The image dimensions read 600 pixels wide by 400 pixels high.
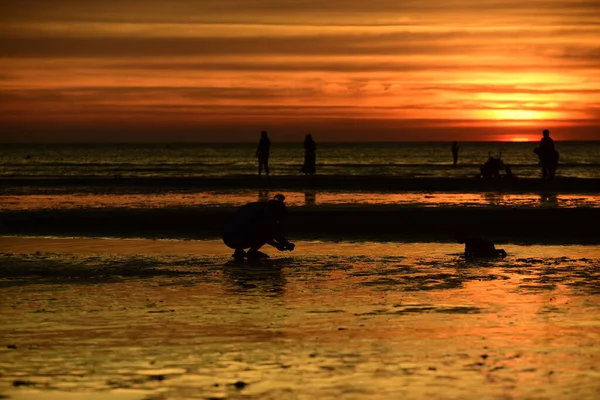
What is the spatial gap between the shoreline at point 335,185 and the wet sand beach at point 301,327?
23.5m

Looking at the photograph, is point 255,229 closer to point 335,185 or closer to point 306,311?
point 306,311

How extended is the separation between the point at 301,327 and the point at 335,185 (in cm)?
3283

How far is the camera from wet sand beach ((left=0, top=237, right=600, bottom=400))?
8.37m

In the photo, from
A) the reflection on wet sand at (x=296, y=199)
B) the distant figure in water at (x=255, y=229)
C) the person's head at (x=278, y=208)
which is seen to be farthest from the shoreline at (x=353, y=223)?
the person's head at (x=278, y=208)

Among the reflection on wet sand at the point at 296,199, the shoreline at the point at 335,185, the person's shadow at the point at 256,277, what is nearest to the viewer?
the person's shadow at the point at 256,277

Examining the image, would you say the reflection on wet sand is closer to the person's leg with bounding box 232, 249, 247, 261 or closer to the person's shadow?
the person's leg with bounding box 232, 249, 247, 261

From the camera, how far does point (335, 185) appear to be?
43625mm

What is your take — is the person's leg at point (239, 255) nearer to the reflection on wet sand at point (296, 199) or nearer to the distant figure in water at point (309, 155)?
the reflection on wet sand at point (296, 199)

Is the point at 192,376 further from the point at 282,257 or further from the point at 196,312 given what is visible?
the point at 282,257

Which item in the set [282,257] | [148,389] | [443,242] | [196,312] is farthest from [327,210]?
[148,389]

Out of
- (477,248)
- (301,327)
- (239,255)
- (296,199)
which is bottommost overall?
(301,327)

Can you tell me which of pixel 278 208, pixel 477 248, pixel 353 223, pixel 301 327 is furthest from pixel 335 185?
pixel 301 327

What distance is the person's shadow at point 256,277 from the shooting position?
1375 cm

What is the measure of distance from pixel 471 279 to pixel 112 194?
25807 millimetres
